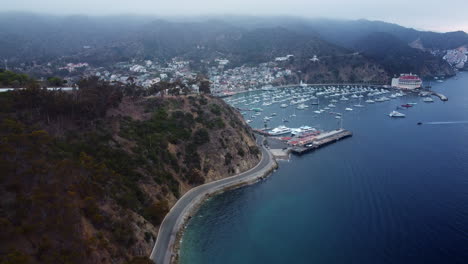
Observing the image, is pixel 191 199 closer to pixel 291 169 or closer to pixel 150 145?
pixel 150 145

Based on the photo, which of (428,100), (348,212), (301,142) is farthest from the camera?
(428,100)

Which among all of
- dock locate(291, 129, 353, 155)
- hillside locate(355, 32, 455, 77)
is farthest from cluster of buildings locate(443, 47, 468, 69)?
dock locate(291, 129, 353, 155)

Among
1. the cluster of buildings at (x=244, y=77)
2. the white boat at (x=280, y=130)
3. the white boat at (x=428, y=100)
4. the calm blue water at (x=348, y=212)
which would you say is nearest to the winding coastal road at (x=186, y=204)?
the calm blue water at (x=348, y=212)

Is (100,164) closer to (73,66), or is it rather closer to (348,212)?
(348,212)

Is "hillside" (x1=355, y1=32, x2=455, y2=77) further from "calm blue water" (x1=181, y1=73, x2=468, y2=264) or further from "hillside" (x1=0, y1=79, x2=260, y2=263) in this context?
"hillside" (x1=0, y1=79, x2=260, y2=263)

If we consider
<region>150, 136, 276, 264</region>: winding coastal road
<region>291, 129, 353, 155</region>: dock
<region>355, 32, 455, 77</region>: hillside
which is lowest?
<region>150, 136, 276, 264</region>: winding coastal road

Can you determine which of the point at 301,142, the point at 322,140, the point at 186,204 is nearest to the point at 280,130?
the point at 301,142
